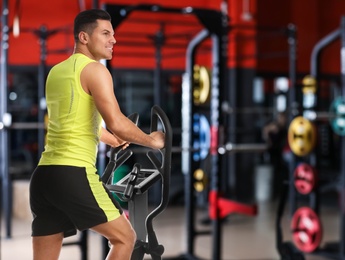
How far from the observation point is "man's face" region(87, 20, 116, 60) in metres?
1.80

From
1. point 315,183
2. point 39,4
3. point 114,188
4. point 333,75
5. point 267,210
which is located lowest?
point 267,210

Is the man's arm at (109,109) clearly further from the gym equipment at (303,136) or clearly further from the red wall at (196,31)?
the red wall at (196,31)

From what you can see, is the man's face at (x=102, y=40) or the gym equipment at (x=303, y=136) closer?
the man's face at (x=102, y=40)

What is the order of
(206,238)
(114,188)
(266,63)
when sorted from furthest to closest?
(266,63), (206,238), (114,188)

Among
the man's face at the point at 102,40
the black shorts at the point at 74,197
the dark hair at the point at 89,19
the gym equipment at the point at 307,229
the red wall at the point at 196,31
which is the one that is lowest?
the gym equipment at the point at 307,229

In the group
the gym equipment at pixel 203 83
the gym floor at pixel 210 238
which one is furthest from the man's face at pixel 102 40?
the gym floor at pixel 210 238

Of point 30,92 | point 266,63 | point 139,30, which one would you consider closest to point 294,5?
point 266,63

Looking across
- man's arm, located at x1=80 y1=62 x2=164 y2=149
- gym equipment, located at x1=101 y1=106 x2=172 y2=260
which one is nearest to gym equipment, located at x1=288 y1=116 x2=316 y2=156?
gym equipment, located at x1=101 y1=106 x2=172 y2=260

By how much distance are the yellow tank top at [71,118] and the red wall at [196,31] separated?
506 cm

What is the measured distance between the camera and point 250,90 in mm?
9125

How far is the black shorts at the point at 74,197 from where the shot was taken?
1.87 meters

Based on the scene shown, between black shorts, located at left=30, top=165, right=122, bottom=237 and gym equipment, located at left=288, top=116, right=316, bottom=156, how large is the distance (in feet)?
11.9

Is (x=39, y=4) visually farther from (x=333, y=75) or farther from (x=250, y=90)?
(x=333, y=75)

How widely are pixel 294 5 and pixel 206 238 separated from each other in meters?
5.33
